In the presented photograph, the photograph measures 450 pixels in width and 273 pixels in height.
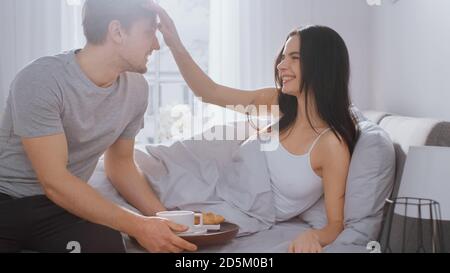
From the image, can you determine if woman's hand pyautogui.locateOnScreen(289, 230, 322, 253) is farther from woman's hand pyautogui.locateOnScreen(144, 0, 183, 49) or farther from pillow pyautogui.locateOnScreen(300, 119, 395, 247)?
woman's hand pyautogui.locateOnScreen(144, 0, 183, 49)

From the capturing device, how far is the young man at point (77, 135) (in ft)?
4.60

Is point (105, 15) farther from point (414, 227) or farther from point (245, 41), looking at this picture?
point (245, 41)

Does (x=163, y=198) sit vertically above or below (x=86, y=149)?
below

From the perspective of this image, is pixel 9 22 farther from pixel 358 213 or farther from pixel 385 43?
pixel 358 213

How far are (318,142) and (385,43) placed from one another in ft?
4.43

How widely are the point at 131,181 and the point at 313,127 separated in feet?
1.99

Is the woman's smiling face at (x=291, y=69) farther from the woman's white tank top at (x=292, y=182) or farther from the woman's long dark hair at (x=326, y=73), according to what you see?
the woman's white tank top at (x=292, y=182)

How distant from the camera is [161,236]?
4.36 feet

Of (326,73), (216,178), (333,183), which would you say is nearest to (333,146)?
(333,183)

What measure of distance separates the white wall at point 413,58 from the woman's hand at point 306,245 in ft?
2.39

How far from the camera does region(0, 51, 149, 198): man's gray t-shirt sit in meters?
1.43

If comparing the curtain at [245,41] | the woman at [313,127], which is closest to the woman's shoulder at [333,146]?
the woman at [313,127]
